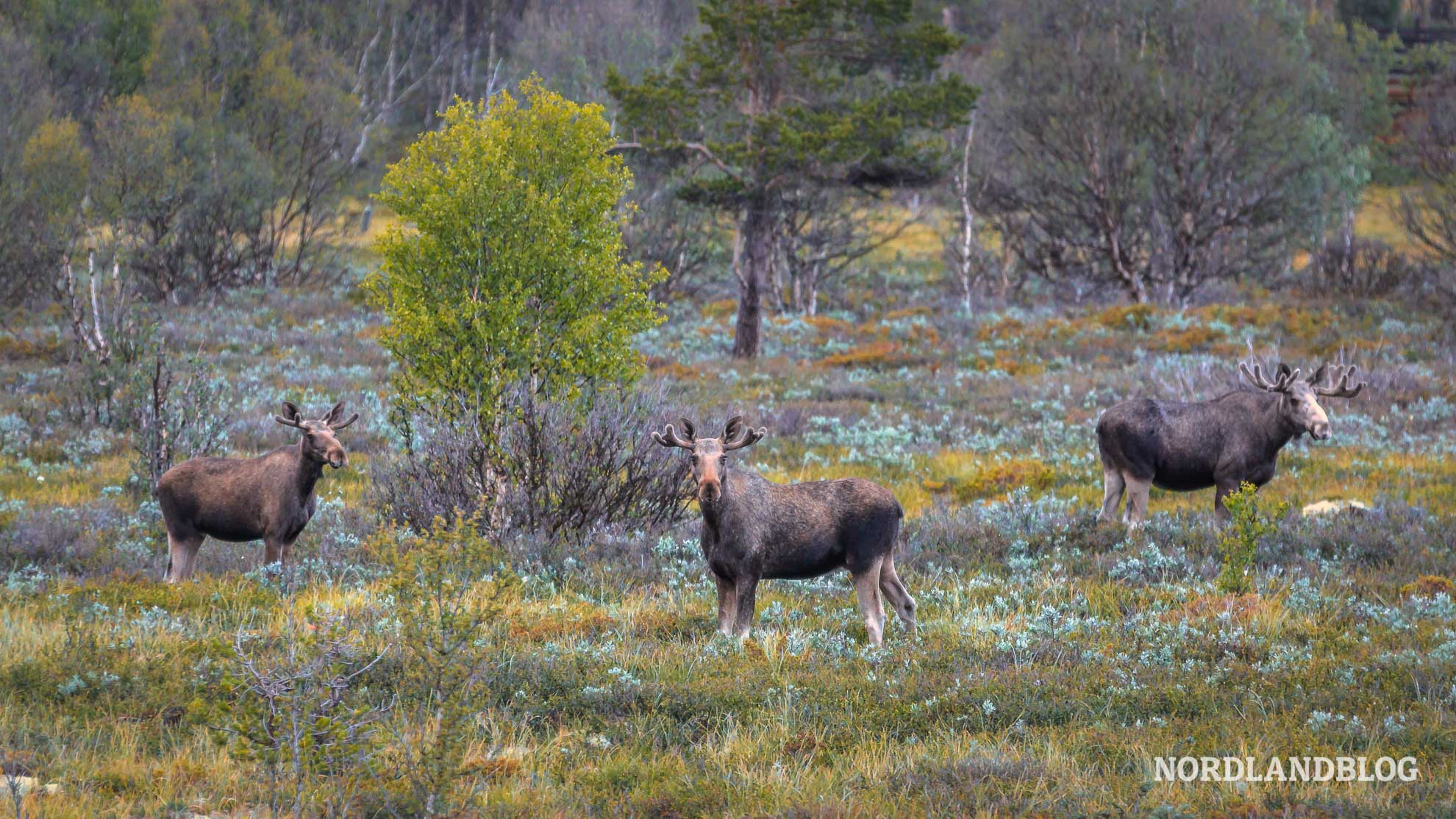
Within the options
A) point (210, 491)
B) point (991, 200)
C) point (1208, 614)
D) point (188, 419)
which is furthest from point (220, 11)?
point (1208, 614)

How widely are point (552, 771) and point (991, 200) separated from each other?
3437cm

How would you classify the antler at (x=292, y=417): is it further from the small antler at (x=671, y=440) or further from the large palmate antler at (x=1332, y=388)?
the large palmate antler at (x=1332, y=388)

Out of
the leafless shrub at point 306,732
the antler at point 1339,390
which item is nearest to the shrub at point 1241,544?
the antler at point 1339,390

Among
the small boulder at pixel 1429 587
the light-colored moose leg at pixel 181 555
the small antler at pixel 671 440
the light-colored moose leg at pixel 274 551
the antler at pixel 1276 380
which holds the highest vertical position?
the small antler at pixel 671 440

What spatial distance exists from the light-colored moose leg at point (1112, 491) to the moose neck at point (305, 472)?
7.80 meters

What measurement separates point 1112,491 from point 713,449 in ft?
20.7

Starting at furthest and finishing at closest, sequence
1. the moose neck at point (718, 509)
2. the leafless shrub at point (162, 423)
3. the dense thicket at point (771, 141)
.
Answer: the dense thicket at point (771, 141) < the leafless shrub at point (162, 423) < the moose neck at point (718, 509)

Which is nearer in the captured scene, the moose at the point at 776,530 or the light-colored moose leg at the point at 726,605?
the moose at the point at 776,530

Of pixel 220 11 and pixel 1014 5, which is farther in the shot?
pixel 1014 5

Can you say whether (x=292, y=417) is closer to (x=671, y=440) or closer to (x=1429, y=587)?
(x=671, y=440)

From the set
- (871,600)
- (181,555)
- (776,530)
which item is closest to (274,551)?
(181,555)

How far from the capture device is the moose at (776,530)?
8.15 m

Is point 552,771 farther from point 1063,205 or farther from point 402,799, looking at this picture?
point 1063,205

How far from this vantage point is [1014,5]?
4638cm
